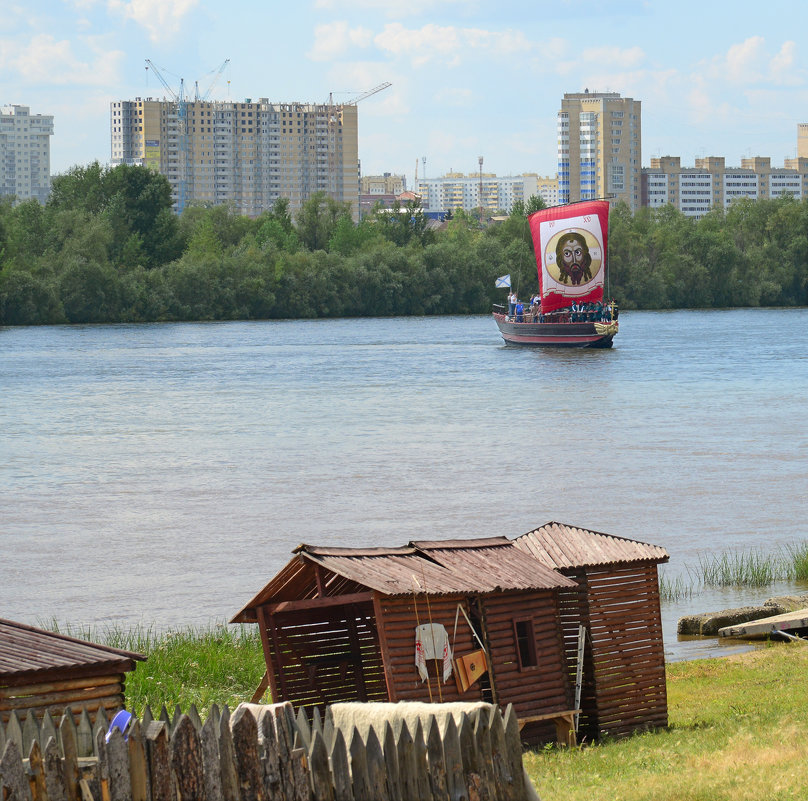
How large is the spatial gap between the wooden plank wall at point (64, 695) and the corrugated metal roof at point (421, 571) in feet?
7.10

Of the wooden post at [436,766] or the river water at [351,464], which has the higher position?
the wooden post at [436,766]

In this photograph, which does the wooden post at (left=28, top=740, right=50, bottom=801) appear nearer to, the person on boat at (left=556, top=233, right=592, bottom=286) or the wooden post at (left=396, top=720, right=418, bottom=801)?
the wooden post at (left=396, top=720, right=418, bottom=801)

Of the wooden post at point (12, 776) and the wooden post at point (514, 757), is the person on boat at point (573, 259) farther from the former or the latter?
the wooden post at point (12, 776)

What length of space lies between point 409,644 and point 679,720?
3145mm

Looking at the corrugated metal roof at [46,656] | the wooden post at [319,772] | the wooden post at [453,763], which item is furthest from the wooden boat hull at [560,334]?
the wooden post at [319,772]

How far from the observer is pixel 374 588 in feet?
33.8

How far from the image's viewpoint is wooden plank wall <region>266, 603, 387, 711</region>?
11523 mm

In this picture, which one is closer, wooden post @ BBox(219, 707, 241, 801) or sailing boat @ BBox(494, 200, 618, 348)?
wooden post @ BBox(219, 707, 241, 801)

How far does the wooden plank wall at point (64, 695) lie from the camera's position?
8.43 m

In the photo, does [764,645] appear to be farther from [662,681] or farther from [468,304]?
[468,304]

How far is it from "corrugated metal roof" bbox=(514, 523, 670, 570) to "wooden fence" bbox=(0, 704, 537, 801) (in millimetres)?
5485

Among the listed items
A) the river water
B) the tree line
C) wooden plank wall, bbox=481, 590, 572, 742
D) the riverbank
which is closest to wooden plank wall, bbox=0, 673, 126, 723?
the riverbank

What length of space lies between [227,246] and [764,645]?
13509 centimetres

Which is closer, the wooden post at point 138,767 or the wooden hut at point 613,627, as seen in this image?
the wooden post at point 138,767
